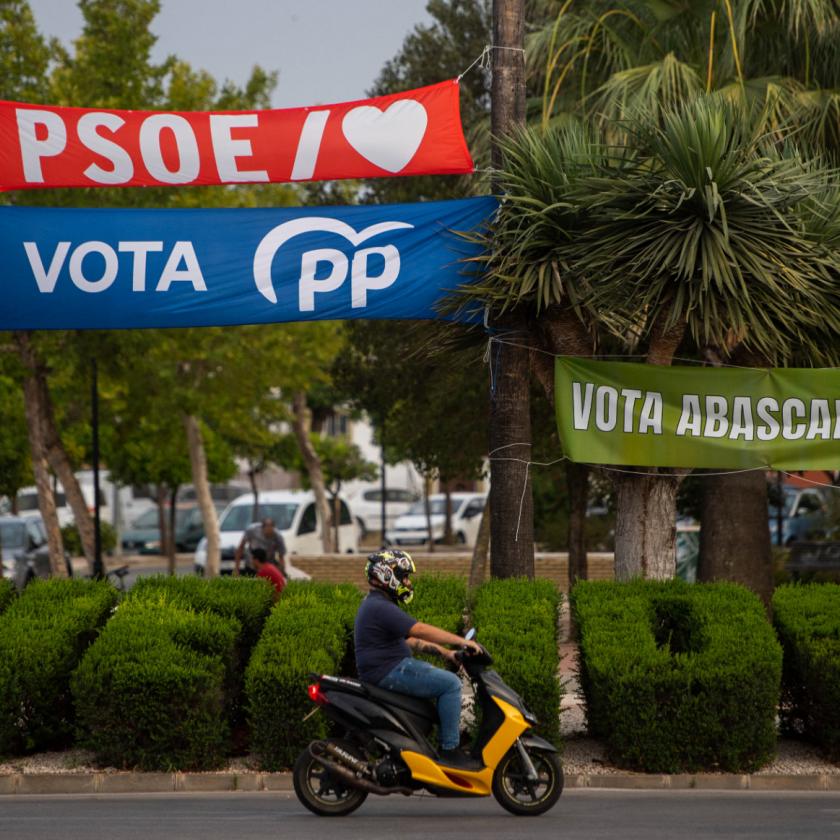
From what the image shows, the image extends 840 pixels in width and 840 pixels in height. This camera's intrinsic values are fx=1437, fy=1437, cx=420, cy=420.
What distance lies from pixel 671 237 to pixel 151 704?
501cm

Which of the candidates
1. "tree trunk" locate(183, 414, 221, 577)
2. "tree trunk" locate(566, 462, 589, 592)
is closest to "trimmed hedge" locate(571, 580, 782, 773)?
"tree trunk" locate(566, 462, 589, 592)

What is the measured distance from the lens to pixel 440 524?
44.9 meters

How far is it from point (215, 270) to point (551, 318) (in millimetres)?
2702

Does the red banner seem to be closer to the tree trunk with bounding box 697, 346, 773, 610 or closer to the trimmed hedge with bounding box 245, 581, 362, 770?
the trimmed hedge with bounding box 245, 581, 362, 770

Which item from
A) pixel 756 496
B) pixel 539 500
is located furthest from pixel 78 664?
pixel 539 500

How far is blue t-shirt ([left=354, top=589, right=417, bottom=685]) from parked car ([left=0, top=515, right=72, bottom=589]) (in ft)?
58.4

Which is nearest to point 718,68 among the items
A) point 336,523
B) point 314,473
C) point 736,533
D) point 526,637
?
point 736,533

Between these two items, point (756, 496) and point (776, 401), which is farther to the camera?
point (756, 496)

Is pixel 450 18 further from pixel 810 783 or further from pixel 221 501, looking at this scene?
pixel 221 501

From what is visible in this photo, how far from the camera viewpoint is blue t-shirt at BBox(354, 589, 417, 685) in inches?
324

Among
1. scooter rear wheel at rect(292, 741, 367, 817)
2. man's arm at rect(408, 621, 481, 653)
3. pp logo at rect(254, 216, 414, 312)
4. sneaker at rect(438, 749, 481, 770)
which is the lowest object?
scooter rear wheel at rect(292, 741, 367, 817)

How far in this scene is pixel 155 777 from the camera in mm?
9367

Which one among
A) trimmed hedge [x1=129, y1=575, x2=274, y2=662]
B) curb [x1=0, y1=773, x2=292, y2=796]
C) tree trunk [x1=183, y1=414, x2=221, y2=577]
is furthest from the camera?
tree trunk [x1=183, y1=414, x2=221, y2=577]

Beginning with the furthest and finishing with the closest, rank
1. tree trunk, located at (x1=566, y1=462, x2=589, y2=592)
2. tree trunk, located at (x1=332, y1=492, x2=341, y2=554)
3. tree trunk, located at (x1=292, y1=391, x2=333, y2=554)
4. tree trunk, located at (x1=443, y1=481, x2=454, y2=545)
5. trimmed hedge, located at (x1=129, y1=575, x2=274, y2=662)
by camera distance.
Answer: tree trunk, located at (x1=443, y1=481, x2=454, y2=545) < tree trunk, located at (x1=332, y1=492, x2=341, y2=554) < tree trunk, located at (x1=292, y1=391, x2=333, y2=554) < tree trunk, located at (x1=566, y1=462, x2=589, y2=592) < trimmed hedge, located at (x1=129, y1=575, x2=274, y2=662)
